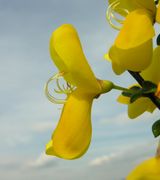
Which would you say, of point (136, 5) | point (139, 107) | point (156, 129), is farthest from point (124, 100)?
point (136, 5)

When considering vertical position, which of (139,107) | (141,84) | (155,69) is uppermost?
(141,84)

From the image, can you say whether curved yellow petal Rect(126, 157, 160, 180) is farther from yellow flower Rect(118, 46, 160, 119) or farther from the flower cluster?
yellow flower Rect(118, 46, 160, 119)

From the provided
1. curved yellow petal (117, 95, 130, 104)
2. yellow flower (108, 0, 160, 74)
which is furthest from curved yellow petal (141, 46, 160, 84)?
yellow flower (108, 0, 160, 74)

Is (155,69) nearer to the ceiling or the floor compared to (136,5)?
nearer to the floor

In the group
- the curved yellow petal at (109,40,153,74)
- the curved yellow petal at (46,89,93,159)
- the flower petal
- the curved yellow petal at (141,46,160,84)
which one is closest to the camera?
the curved yellow petal at (109,40,153,74)

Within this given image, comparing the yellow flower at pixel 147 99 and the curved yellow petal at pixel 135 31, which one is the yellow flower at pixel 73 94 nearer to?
the curved yellow petal at pixel 135 31

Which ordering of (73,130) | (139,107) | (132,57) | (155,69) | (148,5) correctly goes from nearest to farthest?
(132,57) → (73,130) → (148,5) → (155,69) → (139,107)

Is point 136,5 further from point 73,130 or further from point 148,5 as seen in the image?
point 73,130
